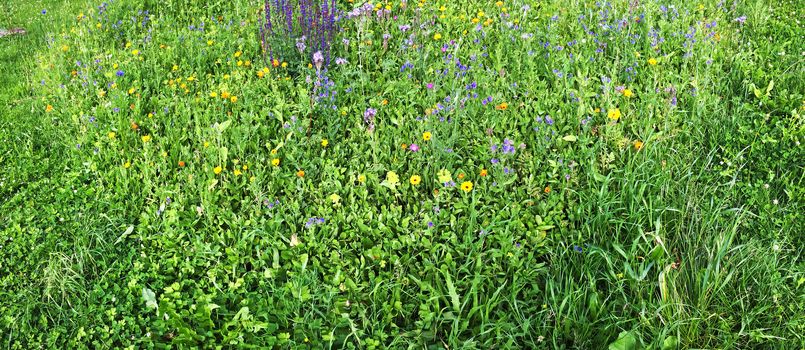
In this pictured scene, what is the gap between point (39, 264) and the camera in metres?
3.19

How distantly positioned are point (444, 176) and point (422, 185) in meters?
0.26

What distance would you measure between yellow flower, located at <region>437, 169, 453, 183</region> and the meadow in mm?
14

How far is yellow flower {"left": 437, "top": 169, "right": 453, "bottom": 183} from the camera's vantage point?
3.22 meters

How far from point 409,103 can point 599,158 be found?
1.33m

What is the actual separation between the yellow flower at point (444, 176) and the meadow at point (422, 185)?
0.04 ft

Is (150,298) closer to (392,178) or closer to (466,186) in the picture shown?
(392,178)

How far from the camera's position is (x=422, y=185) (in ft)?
11.4

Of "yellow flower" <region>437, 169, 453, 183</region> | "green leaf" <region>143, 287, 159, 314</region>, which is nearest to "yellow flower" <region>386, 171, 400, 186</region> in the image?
"yellow flower" <region>437, 169, 453, 183</region>

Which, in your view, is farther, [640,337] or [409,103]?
[409,103]

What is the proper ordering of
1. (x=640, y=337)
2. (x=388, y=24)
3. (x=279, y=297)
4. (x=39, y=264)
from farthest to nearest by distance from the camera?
1. (x=388, y=24)
2. (x=39, y=264)
3. (x=279, y=297)
4. (x=640, y=337)

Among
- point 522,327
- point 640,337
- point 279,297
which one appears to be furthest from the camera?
point 279,297

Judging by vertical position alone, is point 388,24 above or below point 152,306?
above

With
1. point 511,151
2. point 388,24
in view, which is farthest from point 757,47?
point 388,24

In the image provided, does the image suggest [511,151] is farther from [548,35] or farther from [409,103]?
[548,35]
